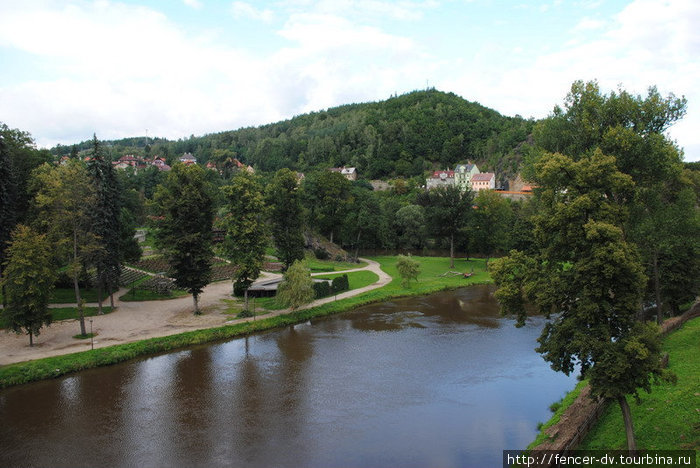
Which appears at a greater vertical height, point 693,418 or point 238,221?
point 238,221

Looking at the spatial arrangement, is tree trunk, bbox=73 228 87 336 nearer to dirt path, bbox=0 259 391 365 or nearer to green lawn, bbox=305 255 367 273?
dirt path, bbox=0 259 391 365

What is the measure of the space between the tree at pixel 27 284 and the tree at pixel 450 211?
44.0m

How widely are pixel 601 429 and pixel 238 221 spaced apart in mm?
26068

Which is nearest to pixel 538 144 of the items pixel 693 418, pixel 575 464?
pixel 693 418

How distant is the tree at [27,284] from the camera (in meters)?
25.2

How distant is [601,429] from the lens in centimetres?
1652

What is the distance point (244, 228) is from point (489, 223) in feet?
123

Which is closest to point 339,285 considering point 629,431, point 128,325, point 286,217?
point 286,217

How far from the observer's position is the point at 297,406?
20719 mm

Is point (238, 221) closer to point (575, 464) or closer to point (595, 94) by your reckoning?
point (595, 94)

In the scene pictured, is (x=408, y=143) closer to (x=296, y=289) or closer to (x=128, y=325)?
(x=296, y=289)

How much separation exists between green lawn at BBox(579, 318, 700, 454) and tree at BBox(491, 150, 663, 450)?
1807 millimetres

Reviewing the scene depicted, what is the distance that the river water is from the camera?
16.8 m

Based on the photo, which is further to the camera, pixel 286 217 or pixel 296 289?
pixel 286 217
